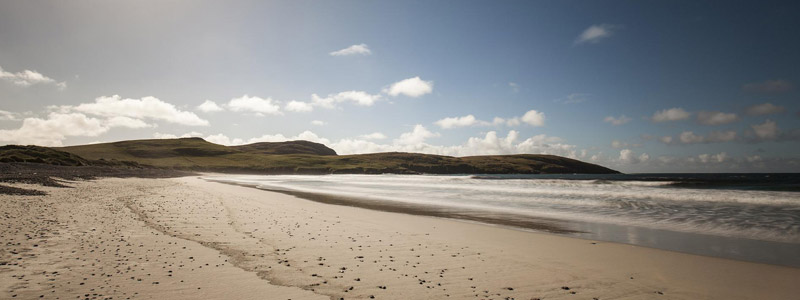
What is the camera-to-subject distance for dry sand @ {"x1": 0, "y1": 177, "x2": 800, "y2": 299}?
6.45 meters

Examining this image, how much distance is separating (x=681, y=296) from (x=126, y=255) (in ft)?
40.9

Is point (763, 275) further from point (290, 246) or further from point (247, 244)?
point (247, 244)

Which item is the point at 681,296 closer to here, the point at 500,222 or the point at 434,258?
the point at 434,258

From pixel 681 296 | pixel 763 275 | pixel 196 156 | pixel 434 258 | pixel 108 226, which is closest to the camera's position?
pixel 681 296

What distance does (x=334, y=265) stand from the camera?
27.1ft

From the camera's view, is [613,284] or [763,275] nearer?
[613,284]

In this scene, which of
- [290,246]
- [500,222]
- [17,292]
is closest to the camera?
[17,292]

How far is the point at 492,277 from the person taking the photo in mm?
7590

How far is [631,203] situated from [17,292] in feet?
101

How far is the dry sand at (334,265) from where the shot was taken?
6453mm

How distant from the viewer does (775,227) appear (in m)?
15.6

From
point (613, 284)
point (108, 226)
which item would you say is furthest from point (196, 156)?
point (613, 284)

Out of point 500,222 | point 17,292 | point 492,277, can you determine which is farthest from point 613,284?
point 17,292

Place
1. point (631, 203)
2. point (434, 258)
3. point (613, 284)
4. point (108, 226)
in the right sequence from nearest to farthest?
1. point (613, 284)
2. point (434, 258)
3. point (108, 226)
4. point (631, 203)
